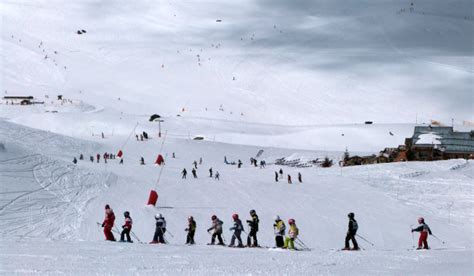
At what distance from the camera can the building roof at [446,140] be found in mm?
47094

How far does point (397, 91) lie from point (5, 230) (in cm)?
7682

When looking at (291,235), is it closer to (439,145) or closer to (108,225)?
(108,225)

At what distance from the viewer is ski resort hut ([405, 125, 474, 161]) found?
1754 inches

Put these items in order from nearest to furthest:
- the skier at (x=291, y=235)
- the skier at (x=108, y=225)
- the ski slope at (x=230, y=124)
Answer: the ski slope at (x=230, y=124)
the skier at (x=291, y=235)
the skier at (x=108, y=225)

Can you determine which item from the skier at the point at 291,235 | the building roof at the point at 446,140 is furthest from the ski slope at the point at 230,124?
the building roof at the point at 446,140

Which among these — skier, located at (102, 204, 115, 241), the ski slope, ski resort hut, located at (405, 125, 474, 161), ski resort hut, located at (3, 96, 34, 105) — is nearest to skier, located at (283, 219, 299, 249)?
the ski slope

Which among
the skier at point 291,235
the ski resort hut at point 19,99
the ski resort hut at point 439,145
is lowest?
the skier at point 291,235

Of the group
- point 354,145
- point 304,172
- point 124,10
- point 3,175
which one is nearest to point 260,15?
point 124,10

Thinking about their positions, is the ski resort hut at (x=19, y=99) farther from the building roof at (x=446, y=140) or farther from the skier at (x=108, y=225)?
the skier at (x=108, y=225)

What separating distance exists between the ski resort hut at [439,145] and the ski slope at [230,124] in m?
5.58

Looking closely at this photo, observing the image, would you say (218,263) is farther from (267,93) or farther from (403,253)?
(267,93)

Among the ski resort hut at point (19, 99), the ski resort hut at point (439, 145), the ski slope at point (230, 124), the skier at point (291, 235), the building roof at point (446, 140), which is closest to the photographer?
the ski slope at point (230, 124)

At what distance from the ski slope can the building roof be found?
20.4 ft

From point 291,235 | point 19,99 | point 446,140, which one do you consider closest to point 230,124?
point 19,99
